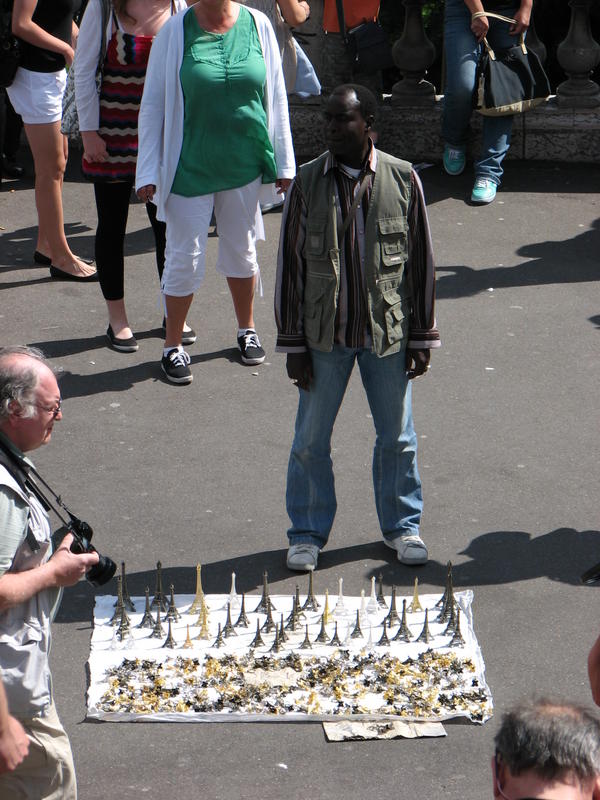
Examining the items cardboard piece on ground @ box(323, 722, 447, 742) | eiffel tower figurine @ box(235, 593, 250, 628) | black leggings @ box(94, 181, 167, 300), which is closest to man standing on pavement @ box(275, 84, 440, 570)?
eiffel tower figurine @ box(235, 593, 250, 628)

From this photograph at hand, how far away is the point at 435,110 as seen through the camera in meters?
11.1

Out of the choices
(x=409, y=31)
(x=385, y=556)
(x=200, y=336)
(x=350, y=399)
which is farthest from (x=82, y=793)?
(x=409, y=31)

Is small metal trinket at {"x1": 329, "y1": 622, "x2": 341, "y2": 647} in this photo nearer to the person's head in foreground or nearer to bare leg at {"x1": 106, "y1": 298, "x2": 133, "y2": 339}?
the person's head in foreground

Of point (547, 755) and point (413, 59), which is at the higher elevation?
point (547, 755)

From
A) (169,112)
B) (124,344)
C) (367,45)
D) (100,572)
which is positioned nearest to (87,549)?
(100,572)

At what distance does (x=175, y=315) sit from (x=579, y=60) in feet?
16.6

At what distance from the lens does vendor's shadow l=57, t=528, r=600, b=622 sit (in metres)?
5.54

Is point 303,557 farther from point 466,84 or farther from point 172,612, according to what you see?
point 466,84

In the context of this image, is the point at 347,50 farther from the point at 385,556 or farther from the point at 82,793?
the point at 82,793

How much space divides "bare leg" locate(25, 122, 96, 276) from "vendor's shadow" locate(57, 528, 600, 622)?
3704 millimetres

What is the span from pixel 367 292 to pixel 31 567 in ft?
7.31

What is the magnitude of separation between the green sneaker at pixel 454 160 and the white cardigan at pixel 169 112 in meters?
3.73

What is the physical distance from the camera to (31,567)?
11.4 ft

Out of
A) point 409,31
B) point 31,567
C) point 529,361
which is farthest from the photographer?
point 409,31
